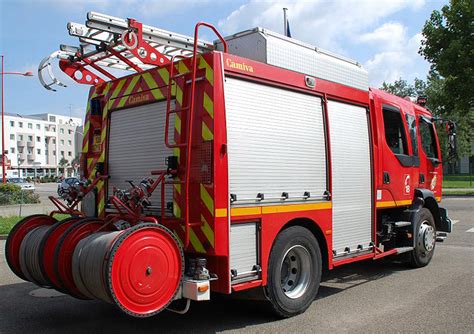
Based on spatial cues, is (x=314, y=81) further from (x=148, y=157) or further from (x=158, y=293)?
(x=158, y=293)

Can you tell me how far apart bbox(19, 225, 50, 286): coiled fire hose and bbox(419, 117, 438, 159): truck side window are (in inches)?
261

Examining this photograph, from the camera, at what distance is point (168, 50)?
6289 millimetres

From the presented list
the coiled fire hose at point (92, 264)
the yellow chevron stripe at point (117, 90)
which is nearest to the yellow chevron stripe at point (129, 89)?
the yellow chevron stripe at point (117, 90)

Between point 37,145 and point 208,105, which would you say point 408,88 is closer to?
point 208,105

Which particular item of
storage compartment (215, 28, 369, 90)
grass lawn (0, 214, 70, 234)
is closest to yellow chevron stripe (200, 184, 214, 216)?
storage compartment (215, 28, 369, 90)

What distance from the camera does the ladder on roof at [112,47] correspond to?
17.6 feet

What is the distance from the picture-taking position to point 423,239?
811 centimetres

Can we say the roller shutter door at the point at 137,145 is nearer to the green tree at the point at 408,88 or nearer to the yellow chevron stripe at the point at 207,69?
the yellow chevron stripe at the point at 207,69

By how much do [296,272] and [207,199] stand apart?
5.52 ft

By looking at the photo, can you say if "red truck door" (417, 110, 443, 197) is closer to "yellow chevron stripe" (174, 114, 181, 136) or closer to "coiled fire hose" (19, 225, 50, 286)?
"yellow chevron stripe" (174, 114, 181, 136)

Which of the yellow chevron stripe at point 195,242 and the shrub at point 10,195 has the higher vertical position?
the shrub at point 10,195

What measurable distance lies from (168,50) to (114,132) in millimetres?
1313

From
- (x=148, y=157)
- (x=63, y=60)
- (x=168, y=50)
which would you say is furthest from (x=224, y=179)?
(x=63, y=60)

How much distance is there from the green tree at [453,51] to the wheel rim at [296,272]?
880 inches
